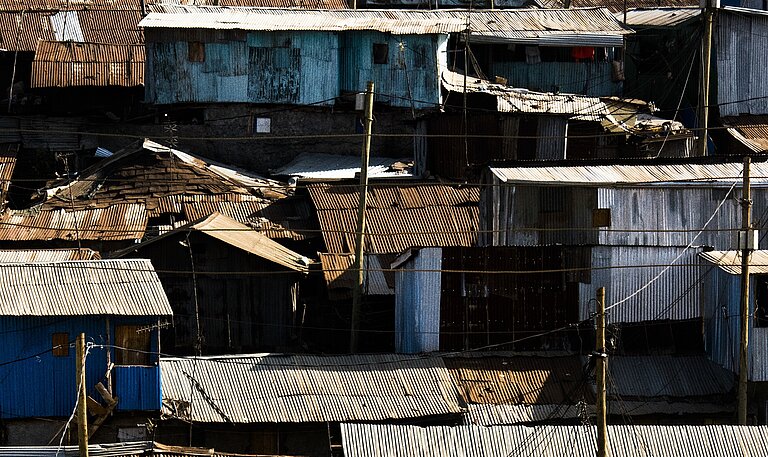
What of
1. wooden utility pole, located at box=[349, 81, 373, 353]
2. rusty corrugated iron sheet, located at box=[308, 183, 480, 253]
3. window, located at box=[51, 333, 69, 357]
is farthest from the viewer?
rusty corrugated iron sheet, located at box=[308, 183, 480, 253]

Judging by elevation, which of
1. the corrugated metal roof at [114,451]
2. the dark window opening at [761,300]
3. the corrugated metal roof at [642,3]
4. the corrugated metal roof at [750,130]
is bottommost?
the corrugated metal roof at [114,451]

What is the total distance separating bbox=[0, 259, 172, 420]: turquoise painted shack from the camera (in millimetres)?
27297

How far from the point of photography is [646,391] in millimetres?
29375

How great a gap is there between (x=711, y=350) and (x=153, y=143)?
16.6 meters

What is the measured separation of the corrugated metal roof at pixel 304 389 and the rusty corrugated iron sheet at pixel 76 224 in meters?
7.29

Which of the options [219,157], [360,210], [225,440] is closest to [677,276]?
[360,210]

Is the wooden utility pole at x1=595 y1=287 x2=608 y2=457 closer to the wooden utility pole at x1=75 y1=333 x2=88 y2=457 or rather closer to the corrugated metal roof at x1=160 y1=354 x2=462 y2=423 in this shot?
the corrugated metal roof at x1=160 y1=354 x2=462 y2=423

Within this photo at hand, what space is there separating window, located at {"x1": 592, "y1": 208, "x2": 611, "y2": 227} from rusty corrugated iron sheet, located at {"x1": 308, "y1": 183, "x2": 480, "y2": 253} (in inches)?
201

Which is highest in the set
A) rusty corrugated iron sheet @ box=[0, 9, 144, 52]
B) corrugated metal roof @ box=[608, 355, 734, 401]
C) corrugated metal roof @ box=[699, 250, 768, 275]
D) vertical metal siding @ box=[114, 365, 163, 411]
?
rusty corrugated iron sheet @ box=[0, 9, 144, 52]

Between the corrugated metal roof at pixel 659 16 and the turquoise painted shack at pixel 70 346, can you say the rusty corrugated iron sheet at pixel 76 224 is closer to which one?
the turquoise painted shack at pixel 70 346

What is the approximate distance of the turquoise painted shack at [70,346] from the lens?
27.3 meters

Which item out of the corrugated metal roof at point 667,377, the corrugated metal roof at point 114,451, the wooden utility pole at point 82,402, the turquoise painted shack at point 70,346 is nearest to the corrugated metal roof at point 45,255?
the turquoise painted shack at point 70,346

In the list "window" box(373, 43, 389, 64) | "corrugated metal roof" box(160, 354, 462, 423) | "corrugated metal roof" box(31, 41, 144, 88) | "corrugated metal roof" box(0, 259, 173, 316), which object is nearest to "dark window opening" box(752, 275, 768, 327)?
"corrugated metal roof" box(160, 354, 462, 423)

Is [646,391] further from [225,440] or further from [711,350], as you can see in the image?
[225,440]
